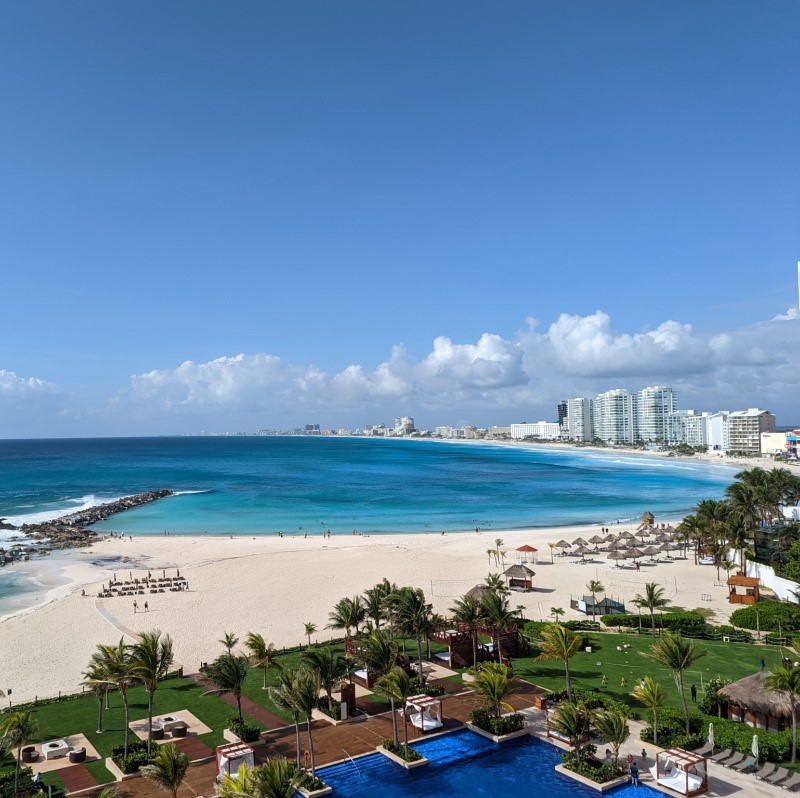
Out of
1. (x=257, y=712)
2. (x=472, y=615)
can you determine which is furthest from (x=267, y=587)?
(x=472, y=615)

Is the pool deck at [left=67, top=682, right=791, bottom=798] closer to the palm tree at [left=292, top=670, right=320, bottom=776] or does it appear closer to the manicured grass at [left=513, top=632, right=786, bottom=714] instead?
the palm tree at [left=292, top=670, right=320, bottom=776]

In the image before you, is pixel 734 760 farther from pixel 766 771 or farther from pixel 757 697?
pixel 757 697

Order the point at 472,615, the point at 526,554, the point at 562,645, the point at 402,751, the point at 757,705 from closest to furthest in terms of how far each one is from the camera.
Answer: the point at 402,751 → the point at 757,705 → the point at 562,645 → the point at 472,615 → the point at 526,554

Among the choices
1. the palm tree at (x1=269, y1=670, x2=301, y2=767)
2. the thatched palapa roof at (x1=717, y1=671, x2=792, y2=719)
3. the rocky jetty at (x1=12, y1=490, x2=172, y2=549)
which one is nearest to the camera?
the palm tree at (x1=269, y1=670, x2=301, y2=767)

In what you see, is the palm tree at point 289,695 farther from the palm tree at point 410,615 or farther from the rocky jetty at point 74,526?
the rocky jetty at point 74,526

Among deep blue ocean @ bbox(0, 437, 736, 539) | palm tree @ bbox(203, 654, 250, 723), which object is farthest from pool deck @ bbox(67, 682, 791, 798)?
deep blue ocean @ bbox(0, 437, 736, 539)

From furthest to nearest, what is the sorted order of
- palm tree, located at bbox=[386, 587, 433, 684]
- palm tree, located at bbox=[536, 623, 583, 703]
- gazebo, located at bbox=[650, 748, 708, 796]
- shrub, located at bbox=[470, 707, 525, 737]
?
palm tree, located at bbox=[386, 587, 433, 684] < palm tree, located at bbox=[536, 623, 583, 703] < shrub, located at bbox=[470, 707, 525, 737] < gazebo, located at bbox=[650, 748, 708, 796]

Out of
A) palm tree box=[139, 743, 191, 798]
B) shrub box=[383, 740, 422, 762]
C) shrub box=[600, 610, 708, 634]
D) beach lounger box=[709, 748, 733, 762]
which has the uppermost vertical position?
palm tree box=[139, 743, 191, 798]
